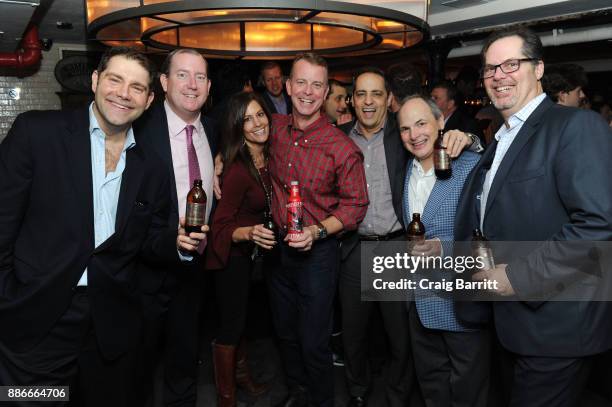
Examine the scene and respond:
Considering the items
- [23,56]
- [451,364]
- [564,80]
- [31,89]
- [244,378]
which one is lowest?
[244,378]

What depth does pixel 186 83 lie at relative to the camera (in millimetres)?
2580

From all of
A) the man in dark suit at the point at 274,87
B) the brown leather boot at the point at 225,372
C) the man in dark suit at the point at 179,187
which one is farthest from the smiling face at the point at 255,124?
the man in dark suit at the point at 274,87

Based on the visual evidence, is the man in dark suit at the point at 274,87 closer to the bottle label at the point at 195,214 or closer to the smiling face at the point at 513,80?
the bottle label at the point at 195,214

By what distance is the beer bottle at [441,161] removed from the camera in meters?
2.31

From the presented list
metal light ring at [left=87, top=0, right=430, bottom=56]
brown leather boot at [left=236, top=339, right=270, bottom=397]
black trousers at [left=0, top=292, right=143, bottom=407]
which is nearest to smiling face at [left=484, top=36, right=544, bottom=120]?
metal light ring at [left=87, top=0, right=430, bottom=56]

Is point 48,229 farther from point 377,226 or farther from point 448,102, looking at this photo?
point 448,102

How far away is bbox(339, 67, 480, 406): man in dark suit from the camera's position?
8.89 ft

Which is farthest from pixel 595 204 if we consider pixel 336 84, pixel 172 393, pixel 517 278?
pixel 336 84

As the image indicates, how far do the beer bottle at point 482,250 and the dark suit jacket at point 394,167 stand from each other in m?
0.61

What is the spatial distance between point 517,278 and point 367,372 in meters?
1.47

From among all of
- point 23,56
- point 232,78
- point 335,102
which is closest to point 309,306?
point 335,102

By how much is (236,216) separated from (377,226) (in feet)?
2.68

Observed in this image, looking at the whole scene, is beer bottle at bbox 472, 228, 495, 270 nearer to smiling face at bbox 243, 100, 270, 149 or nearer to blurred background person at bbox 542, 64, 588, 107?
smiling face at bbox 243, 100, 270, 149

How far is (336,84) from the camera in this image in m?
4.75
